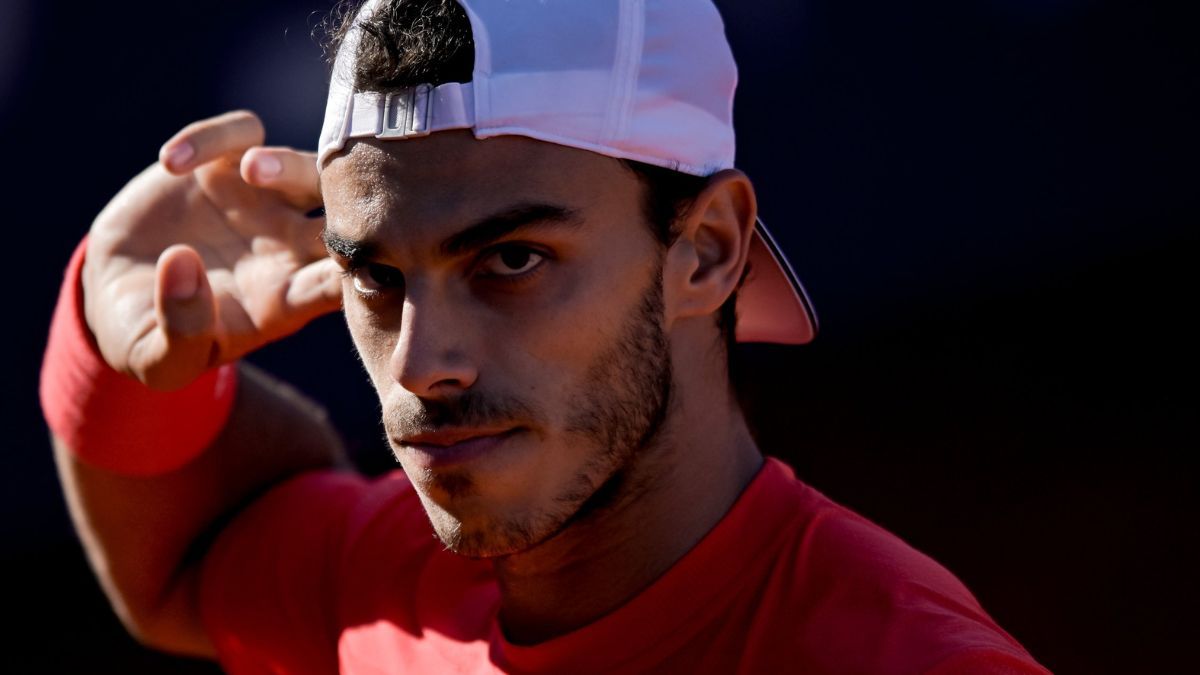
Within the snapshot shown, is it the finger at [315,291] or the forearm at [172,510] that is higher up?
the finger at [315,291]

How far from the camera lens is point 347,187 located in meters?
1.98

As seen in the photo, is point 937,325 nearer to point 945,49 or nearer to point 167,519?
point 945,49

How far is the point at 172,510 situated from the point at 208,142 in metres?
0.72

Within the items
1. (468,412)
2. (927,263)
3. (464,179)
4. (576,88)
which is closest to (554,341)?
(468,412)

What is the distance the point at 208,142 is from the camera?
241 cm

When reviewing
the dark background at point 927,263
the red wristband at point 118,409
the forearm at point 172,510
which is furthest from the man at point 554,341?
the dark background at point 927,263

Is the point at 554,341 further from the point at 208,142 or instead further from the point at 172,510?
the point at 172,510

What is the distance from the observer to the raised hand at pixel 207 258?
228cm

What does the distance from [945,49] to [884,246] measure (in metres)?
0.88

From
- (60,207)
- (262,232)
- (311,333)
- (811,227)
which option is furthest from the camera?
(811,227)

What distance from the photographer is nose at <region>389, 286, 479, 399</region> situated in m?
1.85

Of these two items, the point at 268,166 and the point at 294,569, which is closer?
the point at 268,166

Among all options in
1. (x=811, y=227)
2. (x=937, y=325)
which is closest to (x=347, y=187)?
(x=811, y=227)

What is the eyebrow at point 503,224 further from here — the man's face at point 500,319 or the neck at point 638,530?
the neck at point 638,530
